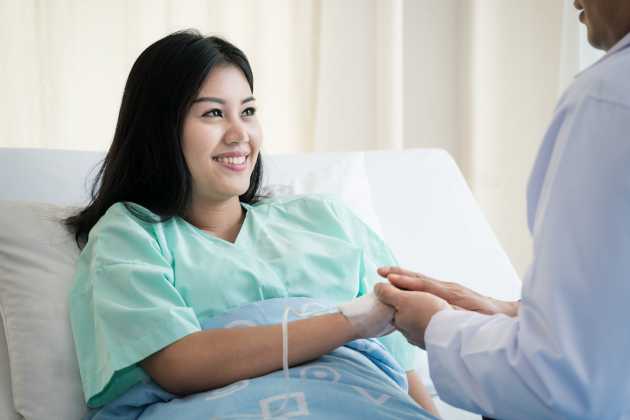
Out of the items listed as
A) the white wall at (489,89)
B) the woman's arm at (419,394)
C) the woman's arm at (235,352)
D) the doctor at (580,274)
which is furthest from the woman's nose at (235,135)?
the white wall at (489,89)

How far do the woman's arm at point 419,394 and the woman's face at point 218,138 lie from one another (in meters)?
0.53

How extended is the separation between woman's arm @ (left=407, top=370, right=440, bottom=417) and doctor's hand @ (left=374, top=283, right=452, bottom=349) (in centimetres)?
39

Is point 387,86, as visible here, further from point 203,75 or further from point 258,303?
point 258,303

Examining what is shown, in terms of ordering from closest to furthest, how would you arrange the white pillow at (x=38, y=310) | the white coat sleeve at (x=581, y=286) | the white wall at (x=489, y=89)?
the white coat sleeve at (x=581, y=286), the white pillow at (x=38, y=310), the white wall at (x=489, y=89)

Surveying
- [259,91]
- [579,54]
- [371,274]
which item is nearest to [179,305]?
[371,274]

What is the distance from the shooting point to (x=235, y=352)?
4.30ft

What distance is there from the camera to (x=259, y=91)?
3.15 meters

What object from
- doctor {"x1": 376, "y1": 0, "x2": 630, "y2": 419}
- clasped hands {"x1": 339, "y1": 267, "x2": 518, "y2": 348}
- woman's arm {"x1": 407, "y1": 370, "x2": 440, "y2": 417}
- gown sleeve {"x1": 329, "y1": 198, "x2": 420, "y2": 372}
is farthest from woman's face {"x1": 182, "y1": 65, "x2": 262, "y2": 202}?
doctor {"x1": 376, "y1": 0, "x2": 630, "y2": 419}

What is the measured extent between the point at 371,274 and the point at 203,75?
0.55m

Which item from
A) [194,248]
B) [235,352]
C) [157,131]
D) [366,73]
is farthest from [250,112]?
[366,73]

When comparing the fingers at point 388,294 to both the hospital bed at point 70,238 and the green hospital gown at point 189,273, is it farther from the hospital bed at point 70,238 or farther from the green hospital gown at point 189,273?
Result: the hospital bed at point 70,238

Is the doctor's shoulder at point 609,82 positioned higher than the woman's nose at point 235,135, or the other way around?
the doctor's shoulder at point 609,82

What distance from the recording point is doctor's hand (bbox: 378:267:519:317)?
129cm

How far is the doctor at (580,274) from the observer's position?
0.83 metres
